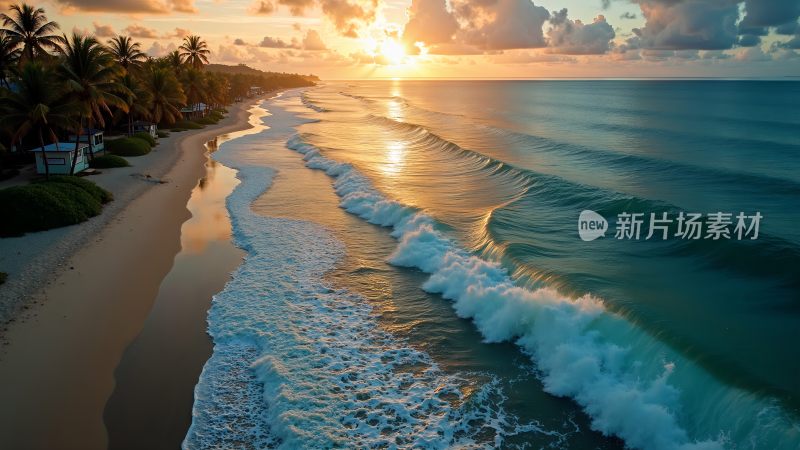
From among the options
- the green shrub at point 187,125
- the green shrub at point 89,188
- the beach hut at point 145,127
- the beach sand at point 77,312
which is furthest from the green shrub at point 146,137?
the green shrub at point 89,188

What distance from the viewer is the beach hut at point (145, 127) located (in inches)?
1939

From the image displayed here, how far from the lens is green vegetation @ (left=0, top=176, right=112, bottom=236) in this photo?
810 inches

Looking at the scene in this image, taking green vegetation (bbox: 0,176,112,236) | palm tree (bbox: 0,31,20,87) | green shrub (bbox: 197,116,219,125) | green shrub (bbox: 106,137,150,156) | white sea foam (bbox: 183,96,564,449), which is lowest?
white sea foam (bbox: 183,96,564,449)

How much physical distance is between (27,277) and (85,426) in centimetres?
854

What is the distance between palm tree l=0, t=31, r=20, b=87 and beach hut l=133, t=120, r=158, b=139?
10.8 m

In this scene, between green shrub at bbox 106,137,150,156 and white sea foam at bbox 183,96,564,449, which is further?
green shrub at bbox 106,137,150,156

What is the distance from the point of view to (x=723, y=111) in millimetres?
74000

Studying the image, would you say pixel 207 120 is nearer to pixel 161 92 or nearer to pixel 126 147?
pixel 161 92

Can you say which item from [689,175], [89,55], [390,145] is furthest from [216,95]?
[689,175]

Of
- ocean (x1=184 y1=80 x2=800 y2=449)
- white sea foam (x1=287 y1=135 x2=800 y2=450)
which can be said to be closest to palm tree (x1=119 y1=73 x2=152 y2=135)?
ocean (x1=184 y1=80 x2=800 y2=449)

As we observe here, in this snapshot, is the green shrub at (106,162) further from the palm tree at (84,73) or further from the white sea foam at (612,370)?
the white sea foam at (612,370)

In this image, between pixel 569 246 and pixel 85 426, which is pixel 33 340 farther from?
pixel 569 246

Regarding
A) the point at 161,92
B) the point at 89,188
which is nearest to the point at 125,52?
the point at 161,92

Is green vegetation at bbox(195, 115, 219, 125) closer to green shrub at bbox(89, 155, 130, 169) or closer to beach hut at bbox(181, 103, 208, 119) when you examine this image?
beach hut at bbox(181, 103, 208, 119)
